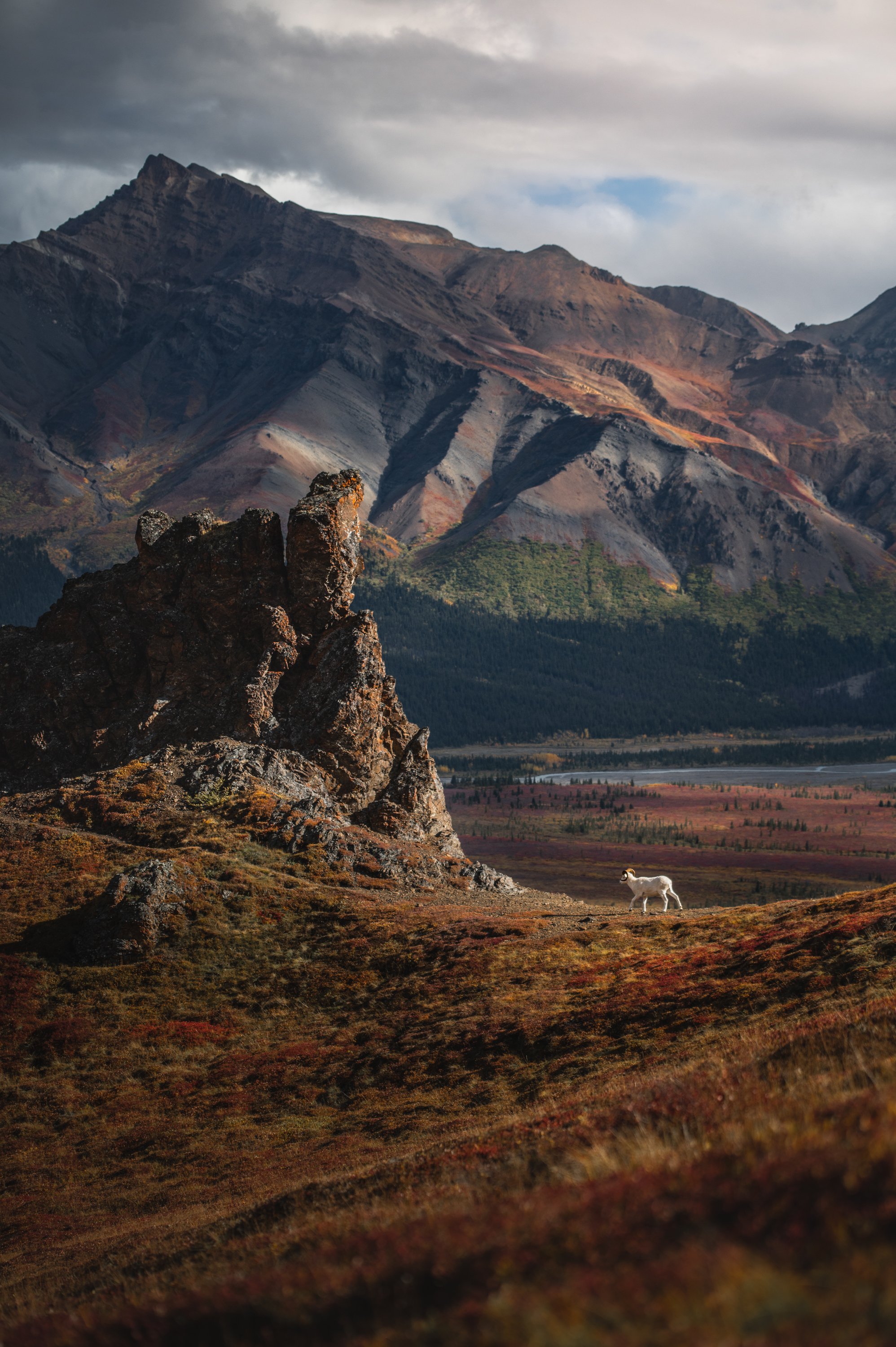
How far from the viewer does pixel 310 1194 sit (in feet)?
57.5

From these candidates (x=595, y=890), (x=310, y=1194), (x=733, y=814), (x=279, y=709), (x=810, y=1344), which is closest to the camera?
(x=810, y=1344)

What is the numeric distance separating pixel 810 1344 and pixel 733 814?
157 m

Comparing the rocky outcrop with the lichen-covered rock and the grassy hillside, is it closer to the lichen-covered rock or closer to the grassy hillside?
the grassy hillside

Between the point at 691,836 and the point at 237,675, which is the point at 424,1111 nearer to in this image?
the point at 237,675

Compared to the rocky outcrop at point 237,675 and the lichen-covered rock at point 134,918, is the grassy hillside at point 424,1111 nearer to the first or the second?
the lichen-covered rock at point 134,918

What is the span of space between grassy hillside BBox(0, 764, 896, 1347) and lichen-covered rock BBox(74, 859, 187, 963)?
91 cm

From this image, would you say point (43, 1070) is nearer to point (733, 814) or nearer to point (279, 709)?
point (279, 709)

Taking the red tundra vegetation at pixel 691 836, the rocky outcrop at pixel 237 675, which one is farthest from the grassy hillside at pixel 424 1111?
the red tundra vegetation at pixel 691 836

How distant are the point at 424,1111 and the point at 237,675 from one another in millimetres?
46171

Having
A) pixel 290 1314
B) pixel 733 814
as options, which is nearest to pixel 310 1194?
pixel 290 1314

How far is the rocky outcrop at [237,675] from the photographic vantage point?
6219 centimetres

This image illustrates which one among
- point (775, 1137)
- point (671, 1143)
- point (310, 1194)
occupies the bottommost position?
point (310, 1194)

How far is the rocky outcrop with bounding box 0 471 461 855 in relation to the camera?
62.2 meters

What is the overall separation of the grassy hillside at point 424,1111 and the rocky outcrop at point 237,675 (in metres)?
8.01
